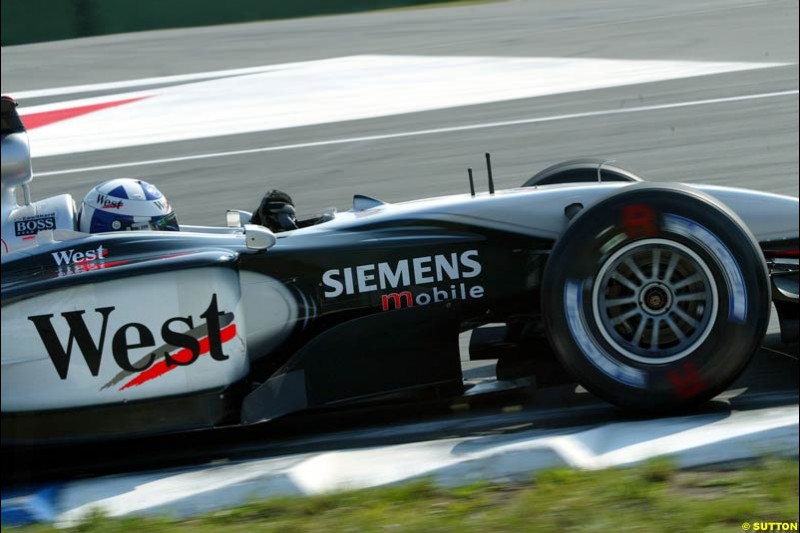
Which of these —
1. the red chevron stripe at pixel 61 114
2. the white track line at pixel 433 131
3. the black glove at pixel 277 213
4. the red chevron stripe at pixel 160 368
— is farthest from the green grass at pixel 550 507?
the red chevron stripe at pixel 61 114

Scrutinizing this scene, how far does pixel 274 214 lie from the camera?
455 centimetres

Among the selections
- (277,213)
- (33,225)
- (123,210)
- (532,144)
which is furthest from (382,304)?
(532,144)

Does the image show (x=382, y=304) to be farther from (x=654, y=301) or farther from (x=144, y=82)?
(x=144, y=82)

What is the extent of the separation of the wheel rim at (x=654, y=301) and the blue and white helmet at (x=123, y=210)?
5.88 ft

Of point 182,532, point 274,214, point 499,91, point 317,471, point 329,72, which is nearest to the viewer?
point 182,532

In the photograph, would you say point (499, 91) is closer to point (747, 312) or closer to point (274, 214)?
point (274, 214)

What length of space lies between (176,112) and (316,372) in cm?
832

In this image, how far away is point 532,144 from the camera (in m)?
8.97

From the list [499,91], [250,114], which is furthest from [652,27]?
[250,114]

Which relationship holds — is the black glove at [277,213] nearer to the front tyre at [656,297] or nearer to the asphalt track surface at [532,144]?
the asphalt track surface at [532,144]

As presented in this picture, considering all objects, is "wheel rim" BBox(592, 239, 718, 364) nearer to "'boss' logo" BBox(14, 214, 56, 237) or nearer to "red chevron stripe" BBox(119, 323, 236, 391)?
"red chevron stripe" BBox(119, 323, 236, 391)

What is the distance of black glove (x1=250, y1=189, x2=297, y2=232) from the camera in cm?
450

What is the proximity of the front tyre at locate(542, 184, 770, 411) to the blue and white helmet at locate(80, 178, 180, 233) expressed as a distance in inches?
64.9

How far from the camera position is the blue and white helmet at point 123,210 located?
4.24 metres
